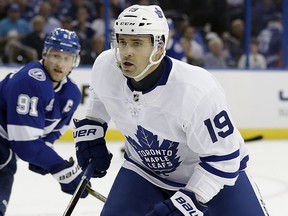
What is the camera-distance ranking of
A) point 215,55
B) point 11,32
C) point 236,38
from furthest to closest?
point 236,38
point 215,55
point 11,32

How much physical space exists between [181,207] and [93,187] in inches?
78.0

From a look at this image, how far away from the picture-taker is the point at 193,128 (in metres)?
2.07

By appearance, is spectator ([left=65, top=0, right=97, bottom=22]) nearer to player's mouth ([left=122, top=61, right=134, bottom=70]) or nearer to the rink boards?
the rink boards

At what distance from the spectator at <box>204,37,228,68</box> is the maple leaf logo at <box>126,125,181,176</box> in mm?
4690

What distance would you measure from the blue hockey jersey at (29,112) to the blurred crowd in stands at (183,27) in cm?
357

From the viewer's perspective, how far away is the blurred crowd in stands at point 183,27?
6359 millimetres

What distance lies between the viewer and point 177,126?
7.06 ft

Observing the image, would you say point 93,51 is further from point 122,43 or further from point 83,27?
point 122,43

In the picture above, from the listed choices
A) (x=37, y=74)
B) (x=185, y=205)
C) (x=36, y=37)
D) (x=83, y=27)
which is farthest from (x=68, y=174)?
(x=83, y=27)

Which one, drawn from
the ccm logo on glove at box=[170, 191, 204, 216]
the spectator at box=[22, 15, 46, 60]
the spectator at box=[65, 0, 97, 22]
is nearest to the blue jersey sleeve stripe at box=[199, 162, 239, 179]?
the ccm logo on glove at box=[170, 191, 204, 216]

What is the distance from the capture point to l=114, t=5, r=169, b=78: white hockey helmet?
2.04 metres

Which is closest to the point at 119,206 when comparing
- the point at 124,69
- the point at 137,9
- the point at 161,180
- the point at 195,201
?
the point at 161,180

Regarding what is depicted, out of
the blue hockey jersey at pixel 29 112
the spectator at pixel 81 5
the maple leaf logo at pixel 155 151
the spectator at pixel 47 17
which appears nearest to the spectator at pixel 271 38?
the spectator at pixel 81 5

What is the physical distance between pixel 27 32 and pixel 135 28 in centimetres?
452
